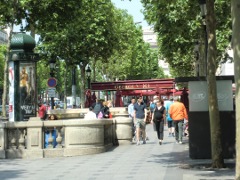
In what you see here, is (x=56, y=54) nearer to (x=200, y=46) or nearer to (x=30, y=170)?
(x=200, y=46)

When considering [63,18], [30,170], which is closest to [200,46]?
[63,18]

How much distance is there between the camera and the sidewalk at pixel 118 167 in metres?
11.0

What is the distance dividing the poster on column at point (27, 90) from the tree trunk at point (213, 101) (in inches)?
378

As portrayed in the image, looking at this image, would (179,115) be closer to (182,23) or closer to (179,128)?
(179,128)

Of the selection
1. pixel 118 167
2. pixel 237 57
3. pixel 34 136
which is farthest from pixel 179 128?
pixel 237 57

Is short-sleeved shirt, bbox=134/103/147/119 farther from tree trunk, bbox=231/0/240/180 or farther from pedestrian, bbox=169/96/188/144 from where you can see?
tree trunk, bbox=231/0/240/180

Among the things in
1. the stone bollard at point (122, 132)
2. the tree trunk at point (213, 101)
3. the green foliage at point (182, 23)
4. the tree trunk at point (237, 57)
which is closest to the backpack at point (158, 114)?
the stone bollard at point (122, 132)

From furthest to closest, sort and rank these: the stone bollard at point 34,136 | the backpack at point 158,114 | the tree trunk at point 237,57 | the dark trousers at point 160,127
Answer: the backpack at point 158,114
the dark trousers at point 160,127
the stone bollard at point 34,136
the tree trunk at point 237,57

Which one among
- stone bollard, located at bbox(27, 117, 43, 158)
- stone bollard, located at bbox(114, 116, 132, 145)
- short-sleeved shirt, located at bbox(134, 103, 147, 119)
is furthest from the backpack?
stone bollard, located at bbox(27, 117, 43, 158)

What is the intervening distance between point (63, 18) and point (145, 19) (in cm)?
716

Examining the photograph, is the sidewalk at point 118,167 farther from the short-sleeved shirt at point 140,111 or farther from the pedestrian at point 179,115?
the short-sleeved shirt at point 140,111

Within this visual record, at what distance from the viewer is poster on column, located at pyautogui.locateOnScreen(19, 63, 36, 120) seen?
779 inches

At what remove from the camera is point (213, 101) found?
11.4 metres

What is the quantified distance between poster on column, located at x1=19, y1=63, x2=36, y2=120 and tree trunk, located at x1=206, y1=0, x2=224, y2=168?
9600mm
